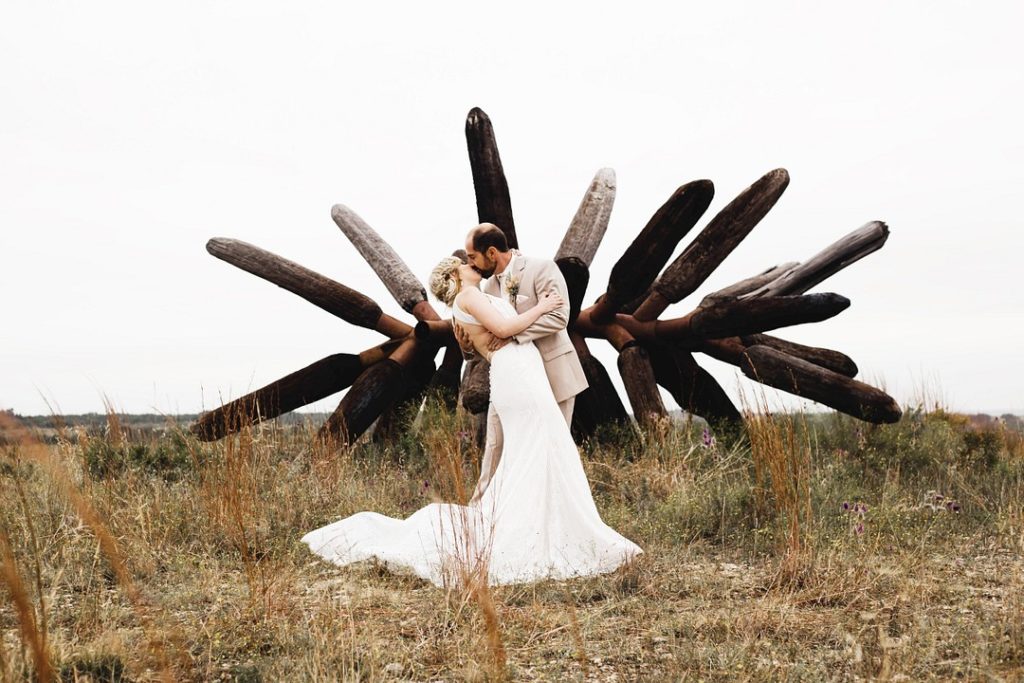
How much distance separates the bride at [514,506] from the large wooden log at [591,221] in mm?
2181

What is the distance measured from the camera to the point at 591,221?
26.6 feet

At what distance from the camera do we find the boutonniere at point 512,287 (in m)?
5.97

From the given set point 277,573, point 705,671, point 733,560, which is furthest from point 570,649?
point 733,560

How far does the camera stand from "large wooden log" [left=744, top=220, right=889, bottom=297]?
8391 mm

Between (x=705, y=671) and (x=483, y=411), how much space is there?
4445mm

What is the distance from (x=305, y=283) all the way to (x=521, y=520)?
4.16m

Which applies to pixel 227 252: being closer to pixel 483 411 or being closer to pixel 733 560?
pixel 483 411

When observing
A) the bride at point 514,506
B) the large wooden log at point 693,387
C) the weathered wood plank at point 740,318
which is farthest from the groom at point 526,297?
the large wooden log at point 693,387

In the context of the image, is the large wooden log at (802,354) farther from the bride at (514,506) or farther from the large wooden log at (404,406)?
the bride at (514,506)

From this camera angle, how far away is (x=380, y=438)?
8.90 metres

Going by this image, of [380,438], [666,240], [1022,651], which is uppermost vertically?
[666,240]

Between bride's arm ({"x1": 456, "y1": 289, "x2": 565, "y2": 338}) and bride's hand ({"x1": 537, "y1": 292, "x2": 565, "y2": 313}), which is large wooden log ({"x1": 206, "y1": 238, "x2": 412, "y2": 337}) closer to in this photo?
bride's hand ({"x1": 537, "y1": 292, "x2": 565, "y2": 313})

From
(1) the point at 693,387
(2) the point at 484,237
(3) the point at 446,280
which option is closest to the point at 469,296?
(3) the point at 446,280

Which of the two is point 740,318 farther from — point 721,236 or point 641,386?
point 641,386
